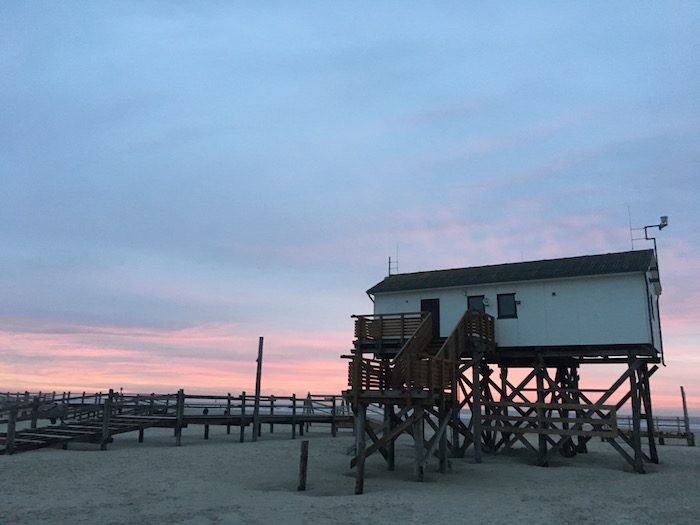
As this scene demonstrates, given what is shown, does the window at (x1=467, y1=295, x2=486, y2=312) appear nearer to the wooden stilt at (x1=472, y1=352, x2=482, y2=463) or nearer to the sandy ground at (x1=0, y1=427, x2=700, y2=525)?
the wooden stilt at (x1=472, y1=352, x2=482, y2=463)

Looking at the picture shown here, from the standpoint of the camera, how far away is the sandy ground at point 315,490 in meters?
13.8

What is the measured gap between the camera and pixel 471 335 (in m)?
24.0

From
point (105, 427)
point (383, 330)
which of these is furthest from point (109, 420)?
point (383, 330)

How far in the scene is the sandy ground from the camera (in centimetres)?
1383

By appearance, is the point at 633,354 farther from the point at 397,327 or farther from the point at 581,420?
the point at 397,327

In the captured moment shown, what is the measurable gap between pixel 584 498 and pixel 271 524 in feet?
30.2

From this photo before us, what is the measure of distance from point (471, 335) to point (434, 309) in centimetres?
395

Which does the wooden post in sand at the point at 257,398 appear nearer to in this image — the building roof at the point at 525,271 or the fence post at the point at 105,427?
the building roof at the point at 525,271

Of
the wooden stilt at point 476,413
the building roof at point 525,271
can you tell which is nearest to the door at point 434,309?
the building roof at point 525,271

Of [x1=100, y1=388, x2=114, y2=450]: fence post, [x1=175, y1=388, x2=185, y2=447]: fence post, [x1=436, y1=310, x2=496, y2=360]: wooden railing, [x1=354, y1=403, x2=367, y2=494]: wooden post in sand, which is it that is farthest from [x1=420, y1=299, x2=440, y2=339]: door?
[x1=100, y1=388, x2=114, y2=450]: fence post

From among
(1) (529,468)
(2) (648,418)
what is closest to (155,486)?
(1) (529,468)

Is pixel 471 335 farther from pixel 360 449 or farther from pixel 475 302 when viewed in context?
pixel 360 449

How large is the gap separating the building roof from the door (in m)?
0.69

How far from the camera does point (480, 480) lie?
1942cm
